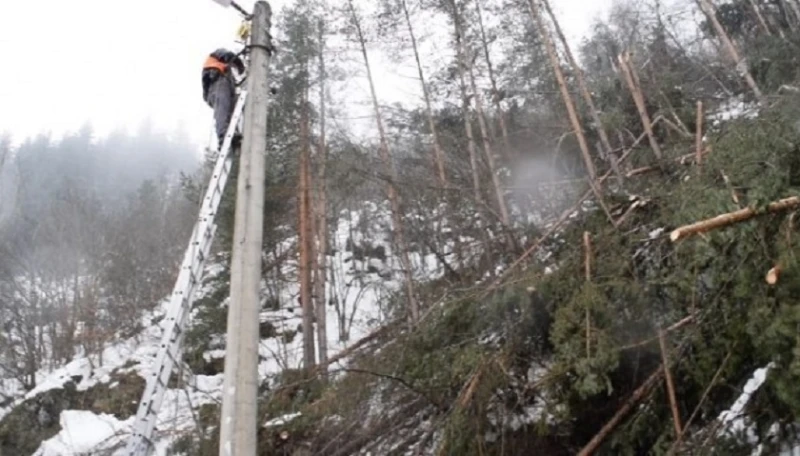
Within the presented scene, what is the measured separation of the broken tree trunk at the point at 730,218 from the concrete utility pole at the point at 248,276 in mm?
2498

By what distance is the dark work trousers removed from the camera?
15.8ft

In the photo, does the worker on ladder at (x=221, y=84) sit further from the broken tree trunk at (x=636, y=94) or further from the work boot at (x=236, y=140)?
the broken tree trunk at (x=636, y=94)

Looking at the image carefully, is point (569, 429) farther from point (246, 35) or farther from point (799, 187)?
point (246, 35)

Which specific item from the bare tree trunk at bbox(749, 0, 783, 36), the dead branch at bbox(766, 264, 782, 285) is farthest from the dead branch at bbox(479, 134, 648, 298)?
the bare tree trunk at bbox(749, 0, 783, 36)

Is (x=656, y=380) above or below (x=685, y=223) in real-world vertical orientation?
below

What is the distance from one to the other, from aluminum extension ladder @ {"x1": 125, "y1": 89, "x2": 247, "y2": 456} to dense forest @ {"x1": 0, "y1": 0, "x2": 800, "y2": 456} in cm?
186

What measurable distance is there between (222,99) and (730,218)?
375 cm

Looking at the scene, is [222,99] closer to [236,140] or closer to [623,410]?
[236,140]

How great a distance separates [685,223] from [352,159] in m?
8.22

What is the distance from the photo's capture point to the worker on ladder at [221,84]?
4812 millimetres

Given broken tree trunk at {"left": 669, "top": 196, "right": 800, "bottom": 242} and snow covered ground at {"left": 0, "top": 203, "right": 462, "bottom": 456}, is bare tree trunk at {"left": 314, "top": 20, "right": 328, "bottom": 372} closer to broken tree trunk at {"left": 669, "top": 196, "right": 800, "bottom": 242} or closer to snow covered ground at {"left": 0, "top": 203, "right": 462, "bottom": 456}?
snow covered ground at {"left": 0, "top": 203, "right": 462, "bottom": 456}

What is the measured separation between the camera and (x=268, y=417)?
6379 millimetres

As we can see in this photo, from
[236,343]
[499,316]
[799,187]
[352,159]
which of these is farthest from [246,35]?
[352,159]

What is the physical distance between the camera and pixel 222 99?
4910 mm
